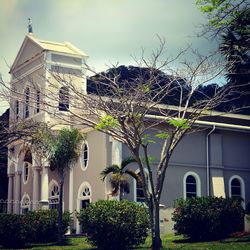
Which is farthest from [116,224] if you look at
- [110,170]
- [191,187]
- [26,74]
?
[26,74]

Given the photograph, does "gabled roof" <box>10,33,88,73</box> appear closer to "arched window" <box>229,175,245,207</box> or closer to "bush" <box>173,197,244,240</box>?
"arched window" <box>229,175,245,207</box>

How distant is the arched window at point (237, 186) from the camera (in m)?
33.0

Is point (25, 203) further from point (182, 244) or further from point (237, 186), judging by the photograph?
point (182, 244)

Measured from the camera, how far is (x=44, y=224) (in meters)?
26.1

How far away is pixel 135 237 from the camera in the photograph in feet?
72.8

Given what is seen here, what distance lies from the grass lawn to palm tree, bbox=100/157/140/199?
2.76m

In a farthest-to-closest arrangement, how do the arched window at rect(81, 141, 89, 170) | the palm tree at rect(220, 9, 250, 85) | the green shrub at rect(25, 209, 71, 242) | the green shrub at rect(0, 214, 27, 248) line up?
the arched window at rect(81, 141, 89, 170), the green shrub at rect(25, 209, 71, 242), the palm tree at rect(220, 9, 250, 85), the green shrub at rect(0, 214, 27, 248)

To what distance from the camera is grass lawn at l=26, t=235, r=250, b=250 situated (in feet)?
69.8

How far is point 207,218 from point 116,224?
13.1ft

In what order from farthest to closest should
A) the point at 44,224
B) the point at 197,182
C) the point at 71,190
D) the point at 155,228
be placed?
the point at 197,182 → the point at 71,190 → the point at 44,224 → the point at 155,228

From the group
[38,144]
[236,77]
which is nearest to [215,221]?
[236,77]

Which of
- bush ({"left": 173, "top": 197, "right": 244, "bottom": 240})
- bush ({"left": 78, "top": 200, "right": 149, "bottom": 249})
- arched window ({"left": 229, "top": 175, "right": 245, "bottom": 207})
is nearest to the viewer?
bush ({"left": 78, "top": 200, "right": 149, "bottom": 249})

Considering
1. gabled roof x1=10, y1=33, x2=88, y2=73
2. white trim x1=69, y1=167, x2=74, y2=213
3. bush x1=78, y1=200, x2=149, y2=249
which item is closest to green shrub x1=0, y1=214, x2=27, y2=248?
bush x1=78, y1=200, x2=149, y2=249

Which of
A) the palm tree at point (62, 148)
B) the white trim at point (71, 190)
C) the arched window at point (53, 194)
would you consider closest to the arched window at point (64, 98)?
the palm tree at point (62, 148)
